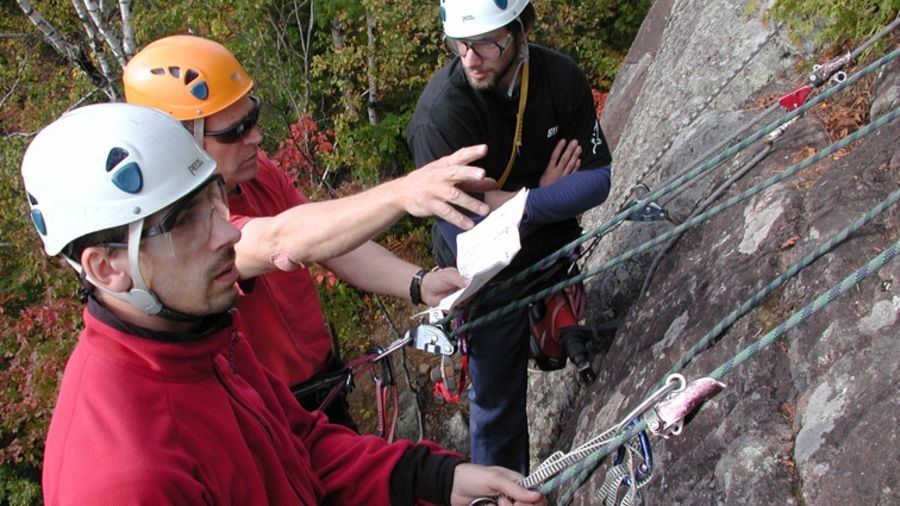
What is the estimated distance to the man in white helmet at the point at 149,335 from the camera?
175cm

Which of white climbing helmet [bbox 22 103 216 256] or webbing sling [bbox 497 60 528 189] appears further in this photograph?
webbing sling [bbox 497 60 528 189]

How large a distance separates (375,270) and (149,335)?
1.38m

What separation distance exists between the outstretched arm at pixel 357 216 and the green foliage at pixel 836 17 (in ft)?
7.50

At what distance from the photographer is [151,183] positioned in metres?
2.04

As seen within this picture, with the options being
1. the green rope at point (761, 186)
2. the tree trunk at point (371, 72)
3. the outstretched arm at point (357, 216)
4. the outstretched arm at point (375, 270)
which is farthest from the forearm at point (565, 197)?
the tree trunk at point (371, 72)

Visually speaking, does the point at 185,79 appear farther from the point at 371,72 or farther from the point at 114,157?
the point at 371,72

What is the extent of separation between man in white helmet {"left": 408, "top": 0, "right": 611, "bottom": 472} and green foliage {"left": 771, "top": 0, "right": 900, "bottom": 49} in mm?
1250

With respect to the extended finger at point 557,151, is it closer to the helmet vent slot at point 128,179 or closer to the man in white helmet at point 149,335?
the man in white helmet at point 149,335

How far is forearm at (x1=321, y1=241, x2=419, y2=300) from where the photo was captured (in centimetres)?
321

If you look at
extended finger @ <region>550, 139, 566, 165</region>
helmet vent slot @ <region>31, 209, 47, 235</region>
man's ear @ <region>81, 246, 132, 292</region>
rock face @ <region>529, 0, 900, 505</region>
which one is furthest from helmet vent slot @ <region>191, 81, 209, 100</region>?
rock face @ <region>529, 0, 900, 505</region>

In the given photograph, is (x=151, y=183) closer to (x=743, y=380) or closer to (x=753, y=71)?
(x=743, y=380)

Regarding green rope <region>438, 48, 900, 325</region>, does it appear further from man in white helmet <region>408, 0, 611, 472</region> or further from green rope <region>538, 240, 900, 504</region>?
green rope <region>538, 240, 900, 504</region>

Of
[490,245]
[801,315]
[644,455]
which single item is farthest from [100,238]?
[801,315]

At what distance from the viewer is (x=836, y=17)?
3889 mm
